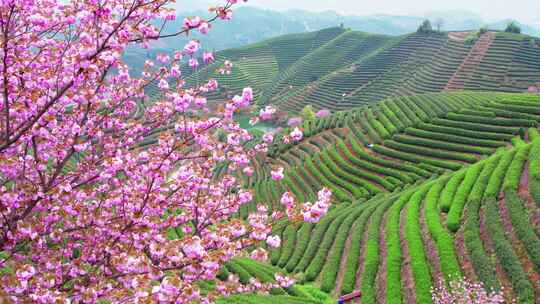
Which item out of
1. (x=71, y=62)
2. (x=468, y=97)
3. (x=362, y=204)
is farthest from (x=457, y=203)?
(x=468, y=97)

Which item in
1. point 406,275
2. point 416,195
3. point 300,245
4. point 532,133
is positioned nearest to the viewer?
point 406,275

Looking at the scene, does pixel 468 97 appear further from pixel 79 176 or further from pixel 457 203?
pixel 79 176

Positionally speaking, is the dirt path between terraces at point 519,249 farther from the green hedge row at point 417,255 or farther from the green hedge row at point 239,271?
the green hedge row at point 239,271

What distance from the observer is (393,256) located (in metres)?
23.8

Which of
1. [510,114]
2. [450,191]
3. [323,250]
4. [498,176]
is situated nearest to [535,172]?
[498,176]

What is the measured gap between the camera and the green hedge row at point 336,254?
1005 inches

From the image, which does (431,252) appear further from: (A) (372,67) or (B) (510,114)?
(A) (372,67)

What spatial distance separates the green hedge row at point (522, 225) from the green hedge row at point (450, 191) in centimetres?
374

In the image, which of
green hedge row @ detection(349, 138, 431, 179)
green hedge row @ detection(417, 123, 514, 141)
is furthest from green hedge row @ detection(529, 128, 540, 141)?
green hedge row @ detection(349, 138, 431, 179)

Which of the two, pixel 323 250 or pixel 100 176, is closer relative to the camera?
pixel 100 176

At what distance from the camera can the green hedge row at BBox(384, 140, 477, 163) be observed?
4078 centimetres

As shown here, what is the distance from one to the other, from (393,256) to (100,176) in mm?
19009

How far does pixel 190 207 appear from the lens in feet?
37.4

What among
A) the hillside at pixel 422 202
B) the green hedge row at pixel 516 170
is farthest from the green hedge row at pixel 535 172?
the green hedge row at pixel 516 170
